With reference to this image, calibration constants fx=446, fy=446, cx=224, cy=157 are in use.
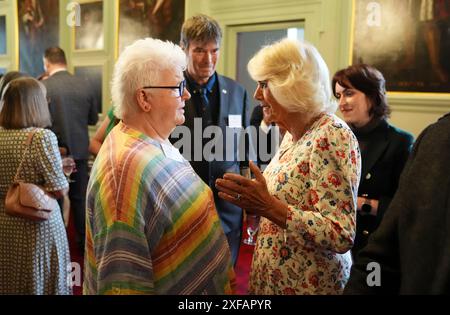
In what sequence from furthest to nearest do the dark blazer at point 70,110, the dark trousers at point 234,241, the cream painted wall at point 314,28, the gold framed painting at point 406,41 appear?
the dark blazer at point 70,110 → the cream painted wall at point 314,28 → the gold framed painting at point 406,41 → the dark trousers at point 234,241

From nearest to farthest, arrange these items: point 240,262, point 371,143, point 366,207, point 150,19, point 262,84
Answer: point 262,84
point 366,207
point 371,143
point 240,262
point 150,19

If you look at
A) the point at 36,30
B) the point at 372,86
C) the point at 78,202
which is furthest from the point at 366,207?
the point at 36,30

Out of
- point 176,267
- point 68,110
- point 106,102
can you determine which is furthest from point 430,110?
point 106,102

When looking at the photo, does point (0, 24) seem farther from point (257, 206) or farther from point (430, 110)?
point (257, 206)

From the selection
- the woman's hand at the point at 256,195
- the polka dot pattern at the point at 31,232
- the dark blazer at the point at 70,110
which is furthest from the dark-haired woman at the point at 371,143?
the dark blazer at the point at 70,110

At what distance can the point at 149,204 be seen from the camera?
1608mm

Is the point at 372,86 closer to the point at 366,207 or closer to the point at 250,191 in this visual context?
the point at 366,207

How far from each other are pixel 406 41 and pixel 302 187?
3.11m

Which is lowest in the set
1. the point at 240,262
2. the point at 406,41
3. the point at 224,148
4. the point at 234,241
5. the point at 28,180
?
the point at 240,262

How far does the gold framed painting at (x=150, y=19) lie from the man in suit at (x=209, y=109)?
12.6ft

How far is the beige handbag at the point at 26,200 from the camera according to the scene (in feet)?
9.11

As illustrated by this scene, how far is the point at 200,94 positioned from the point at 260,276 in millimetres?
1381

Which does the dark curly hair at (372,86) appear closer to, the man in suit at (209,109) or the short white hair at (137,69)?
the man in suit at (209,109)

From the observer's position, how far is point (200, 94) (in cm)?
286
